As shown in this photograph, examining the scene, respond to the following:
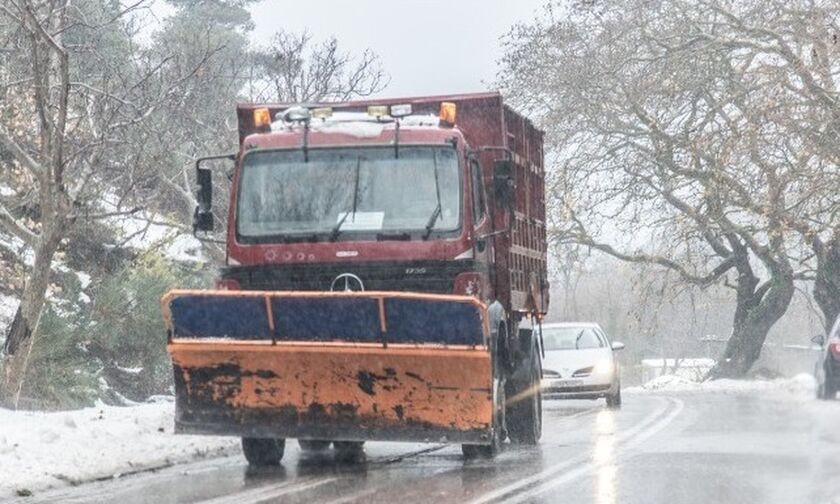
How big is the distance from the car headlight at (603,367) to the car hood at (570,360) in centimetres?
8

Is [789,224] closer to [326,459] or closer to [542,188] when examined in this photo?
[542,188]

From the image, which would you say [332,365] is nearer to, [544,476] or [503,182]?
[544,476]

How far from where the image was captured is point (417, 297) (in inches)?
429

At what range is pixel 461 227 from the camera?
12047 mm

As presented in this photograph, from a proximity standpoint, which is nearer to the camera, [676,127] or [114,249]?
[114,249]

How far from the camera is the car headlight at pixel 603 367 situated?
24141 mm

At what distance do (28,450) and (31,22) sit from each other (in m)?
5.27

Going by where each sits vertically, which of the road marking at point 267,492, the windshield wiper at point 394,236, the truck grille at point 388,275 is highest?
the windshield wiper at point 394,236

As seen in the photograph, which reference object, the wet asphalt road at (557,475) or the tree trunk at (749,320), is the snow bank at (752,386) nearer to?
the tree trunk at (749,320)

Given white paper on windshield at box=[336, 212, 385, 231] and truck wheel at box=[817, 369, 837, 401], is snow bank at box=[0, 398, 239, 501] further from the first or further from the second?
truck wheel at box=[817, 369, 837, 401]

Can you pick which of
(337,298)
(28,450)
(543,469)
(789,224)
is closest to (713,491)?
(543,469)

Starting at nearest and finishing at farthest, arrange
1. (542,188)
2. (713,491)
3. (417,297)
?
1. (713,491)
2. (417,297)
3. (542,188)

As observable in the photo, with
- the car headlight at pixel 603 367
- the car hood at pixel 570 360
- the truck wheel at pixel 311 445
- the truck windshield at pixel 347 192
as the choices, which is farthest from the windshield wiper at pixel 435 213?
the car headlight at pixel 603 367

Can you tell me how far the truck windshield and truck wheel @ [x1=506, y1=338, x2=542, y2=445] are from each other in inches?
116
